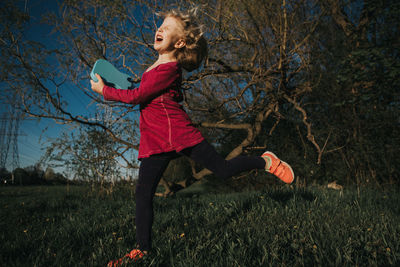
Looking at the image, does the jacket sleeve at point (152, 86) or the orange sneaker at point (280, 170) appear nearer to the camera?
the jacket sleeve at point (152, 86)

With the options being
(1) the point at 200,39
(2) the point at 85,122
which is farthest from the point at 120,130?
(1) the point at 200,39

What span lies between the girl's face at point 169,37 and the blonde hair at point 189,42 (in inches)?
1.6

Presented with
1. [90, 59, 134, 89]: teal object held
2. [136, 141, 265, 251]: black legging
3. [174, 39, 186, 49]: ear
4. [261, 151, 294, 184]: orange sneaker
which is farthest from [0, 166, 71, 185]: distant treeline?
[261, 151, 294, 184]: orange sneaker

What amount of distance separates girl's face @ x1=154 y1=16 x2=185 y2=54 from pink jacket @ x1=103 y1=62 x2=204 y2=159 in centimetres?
22

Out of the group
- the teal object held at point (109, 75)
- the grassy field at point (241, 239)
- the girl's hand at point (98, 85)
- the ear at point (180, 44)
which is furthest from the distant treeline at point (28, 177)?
the ear at point (180, 44)

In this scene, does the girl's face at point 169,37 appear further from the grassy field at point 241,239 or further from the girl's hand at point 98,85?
the grassy field at point 241,239

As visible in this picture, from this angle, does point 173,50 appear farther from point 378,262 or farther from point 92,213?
point 92,213

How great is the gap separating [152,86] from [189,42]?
0.59m

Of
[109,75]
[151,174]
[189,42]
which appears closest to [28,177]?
[109,75]

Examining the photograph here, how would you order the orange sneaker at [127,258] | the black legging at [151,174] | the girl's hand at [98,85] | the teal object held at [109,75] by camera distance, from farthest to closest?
the teal object held at [109,75], the girl's hand at [98,85], the black legging at [151,174], the orange sneaker at [127,258]

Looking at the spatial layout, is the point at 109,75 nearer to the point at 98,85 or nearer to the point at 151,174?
the point at 98,85

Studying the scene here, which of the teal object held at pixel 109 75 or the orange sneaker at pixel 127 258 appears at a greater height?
the teal object held at pixel 109 75

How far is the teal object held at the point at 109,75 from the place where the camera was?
2.00m

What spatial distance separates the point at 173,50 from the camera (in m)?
1.96
